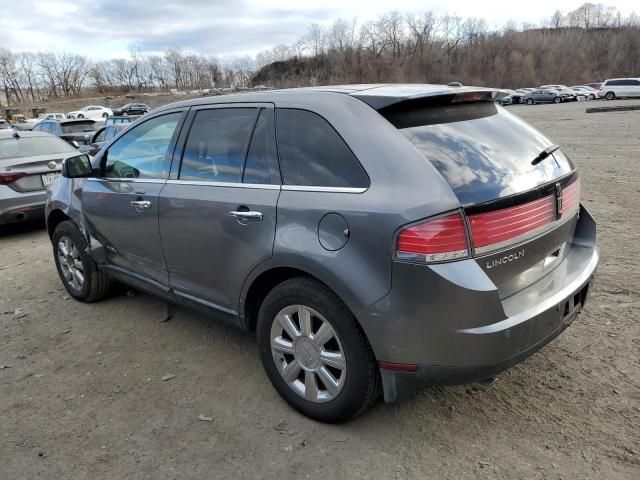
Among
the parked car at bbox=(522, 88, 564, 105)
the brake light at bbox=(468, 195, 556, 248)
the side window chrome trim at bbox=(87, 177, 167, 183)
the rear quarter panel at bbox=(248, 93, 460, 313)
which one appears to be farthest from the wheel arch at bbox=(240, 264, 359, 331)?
the parked car at bbox=(522, 88, 564, 105)

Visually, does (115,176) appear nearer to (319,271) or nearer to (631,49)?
(319,271)

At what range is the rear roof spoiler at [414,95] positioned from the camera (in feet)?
8.63

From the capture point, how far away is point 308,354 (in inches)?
109

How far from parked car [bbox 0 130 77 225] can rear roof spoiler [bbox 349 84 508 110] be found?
6112 millimetres

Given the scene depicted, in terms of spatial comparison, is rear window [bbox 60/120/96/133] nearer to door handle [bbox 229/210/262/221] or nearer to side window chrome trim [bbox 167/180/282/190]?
side window chrome trim [bbox 167/180/282/190]

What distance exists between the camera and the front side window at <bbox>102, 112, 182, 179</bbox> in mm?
3670

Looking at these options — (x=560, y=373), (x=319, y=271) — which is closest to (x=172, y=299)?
(x=319, y=271)

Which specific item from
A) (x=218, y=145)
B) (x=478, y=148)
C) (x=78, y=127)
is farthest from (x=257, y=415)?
(x=78, y=127)

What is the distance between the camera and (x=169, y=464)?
2613mm

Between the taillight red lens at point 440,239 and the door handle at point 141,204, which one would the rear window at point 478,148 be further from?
the door handle at point 141,204

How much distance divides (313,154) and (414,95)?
1.99 ft

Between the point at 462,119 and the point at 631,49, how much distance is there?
12501cm

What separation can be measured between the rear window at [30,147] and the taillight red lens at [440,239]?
7245mm

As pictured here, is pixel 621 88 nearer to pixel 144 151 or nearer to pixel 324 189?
pixel 144 151
